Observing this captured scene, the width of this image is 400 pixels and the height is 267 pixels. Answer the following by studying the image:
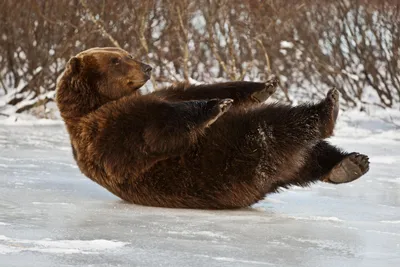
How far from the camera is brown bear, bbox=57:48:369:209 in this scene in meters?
4.03

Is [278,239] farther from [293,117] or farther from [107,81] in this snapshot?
[107,81]

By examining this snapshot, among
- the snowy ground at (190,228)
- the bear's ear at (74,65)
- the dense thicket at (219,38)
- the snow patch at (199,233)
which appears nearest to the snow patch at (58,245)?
the snowy ground at (190,228)

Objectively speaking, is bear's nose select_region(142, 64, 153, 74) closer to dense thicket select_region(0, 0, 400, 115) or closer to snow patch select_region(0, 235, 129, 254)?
snow patch select_region(0, 235, 129, 254)

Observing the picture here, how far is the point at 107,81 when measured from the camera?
4285 millimetres

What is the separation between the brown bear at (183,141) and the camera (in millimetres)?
4027

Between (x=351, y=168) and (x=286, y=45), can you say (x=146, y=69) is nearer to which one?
(x=351, y=168)

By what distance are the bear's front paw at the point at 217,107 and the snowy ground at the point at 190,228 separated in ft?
1.50

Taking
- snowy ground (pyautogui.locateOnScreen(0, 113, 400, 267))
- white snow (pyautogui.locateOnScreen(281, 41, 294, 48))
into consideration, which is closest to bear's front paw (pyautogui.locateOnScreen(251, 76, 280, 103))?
snowy ground (pyautogui.locateOnScreen(0, 113, 400, 267))

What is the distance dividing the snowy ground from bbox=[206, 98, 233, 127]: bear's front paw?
1.50 feet

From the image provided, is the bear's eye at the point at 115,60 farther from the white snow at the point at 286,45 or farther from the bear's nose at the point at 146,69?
the white snow at the point at 286,45

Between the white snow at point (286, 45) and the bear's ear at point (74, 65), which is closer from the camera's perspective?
the bear's ear at point (74, 65)

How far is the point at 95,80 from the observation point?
429 centimetres

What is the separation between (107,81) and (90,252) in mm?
1568

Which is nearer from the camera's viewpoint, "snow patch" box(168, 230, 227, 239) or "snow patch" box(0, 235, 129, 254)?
"snow patch" box(0, 235, 129, 254)
